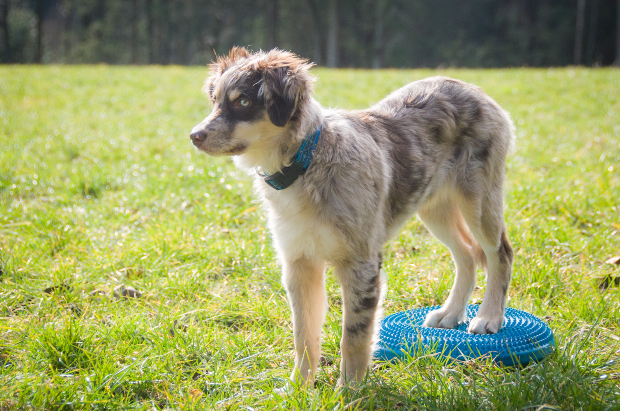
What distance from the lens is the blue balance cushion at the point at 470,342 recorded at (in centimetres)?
271

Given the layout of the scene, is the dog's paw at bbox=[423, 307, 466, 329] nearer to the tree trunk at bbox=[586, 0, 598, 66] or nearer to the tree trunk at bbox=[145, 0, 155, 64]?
the tree trunk at bbox=[586, 0, 598, 66]

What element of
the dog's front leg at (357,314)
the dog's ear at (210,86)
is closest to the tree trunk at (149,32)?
the dog's ear at (210,86)

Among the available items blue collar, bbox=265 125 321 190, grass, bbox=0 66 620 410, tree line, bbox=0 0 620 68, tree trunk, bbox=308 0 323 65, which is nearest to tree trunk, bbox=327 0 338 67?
tree line, bbox=0 0 620 68

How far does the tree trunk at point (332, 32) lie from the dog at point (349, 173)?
38.2 m

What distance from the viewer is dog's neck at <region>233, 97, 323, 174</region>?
2576 mm

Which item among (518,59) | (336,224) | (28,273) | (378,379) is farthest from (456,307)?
(518,59)

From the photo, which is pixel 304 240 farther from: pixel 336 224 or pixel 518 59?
pixel 518 59

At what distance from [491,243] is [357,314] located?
123 cm

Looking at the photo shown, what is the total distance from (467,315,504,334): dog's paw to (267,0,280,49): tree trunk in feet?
136

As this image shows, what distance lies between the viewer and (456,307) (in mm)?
3318

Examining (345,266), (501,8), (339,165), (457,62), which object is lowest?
(345,266)

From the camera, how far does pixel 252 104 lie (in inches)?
100.0

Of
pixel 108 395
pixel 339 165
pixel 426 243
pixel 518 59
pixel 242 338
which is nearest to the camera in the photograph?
pixel 108 395

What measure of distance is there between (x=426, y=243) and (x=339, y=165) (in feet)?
7.23
